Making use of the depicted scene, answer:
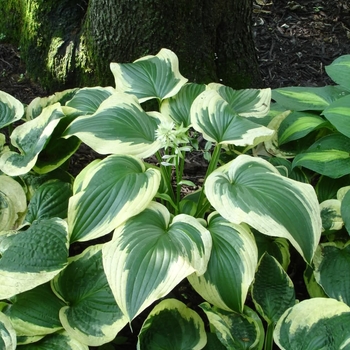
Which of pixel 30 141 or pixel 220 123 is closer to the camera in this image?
pixel 220 123

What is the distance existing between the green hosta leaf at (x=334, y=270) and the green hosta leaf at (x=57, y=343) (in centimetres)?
80

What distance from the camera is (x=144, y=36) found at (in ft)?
7.62

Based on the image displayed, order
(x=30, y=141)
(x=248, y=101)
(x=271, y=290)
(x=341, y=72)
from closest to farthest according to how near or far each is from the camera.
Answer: (x=271, y=290) → (x=30, y=141) → (x=248, y=101) → (x=341, y=72)

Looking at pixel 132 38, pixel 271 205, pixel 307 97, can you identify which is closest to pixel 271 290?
pixel 271 205

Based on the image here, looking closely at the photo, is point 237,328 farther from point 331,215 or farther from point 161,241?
point 331,215

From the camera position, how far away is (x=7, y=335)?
1.45 metres

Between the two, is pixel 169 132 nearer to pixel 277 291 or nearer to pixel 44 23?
pixel 277 291

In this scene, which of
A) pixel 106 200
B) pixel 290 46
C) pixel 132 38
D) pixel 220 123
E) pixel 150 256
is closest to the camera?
pixel 150 256

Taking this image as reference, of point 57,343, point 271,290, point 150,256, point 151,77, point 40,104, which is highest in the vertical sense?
point 151,77

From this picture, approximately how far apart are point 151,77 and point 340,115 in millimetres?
761

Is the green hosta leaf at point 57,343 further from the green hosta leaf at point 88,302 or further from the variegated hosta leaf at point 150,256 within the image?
the variegated hosta leaf at point 150,256

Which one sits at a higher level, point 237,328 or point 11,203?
point 11,203

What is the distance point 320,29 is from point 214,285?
97.4 inches

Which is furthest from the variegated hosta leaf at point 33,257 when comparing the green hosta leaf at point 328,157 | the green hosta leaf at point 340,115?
the green hosta leaf at point 340,115
